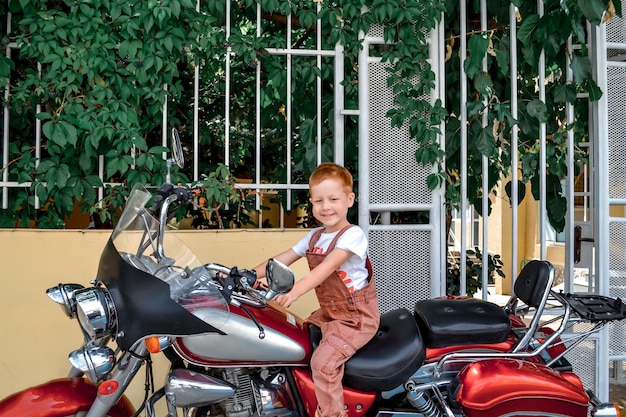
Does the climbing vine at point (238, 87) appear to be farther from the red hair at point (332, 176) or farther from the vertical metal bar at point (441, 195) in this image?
the red hair at point (332, 176)

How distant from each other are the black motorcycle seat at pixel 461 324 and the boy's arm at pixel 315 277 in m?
0.42

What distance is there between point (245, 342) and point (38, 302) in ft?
5.91

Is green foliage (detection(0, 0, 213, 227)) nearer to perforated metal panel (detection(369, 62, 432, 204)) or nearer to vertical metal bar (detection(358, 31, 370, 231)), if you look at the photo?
vertical metal bar (detection(358, 31, 370, 231))

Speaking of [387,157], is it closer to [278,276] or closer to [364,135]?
[364,135]

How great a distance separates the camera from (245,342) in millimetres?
2377

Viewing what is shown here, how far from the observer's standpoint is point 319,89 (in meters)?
4.13

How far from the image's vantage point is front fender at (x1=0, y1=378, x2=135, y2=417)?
2381mm

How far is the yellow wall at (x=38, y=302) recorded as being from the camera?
3629 mm

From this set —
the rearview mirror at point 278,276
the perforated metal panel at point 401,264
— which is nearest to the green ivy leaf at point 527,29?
the perforated metal panel at point 401,264

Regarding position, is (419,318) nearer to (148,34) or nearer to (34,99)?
(148,34)

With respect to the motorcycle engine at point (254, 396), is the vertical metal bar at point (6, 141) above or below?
above

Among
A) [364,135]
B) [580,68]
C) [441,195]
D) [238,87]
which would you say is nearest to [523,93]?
[580,68]

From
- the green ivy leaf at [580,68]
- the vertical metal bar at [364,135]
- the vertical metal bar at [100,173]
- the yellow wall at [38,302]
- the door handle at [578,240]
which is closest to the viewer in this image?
the yellow wall at [38,302]

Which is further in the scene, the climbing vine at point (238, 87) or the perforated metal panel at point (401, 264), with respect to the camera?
the perforated metal panel at point (401, 264)
